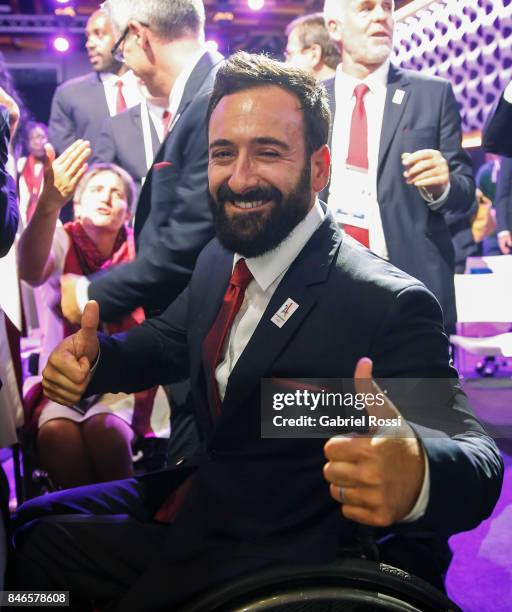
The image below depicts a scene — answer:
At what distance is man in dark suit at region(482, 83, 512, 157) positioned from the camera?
1.38 m

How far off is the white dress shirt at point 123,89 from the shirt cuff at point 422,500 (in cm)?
100

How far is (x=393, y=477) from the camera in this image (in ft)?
3.21

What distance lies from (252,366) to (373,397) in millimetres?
287

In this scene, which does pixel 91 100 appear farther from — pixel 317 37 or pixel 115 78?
pixel 317 37

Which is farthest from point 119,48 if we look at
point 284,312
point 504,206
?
point 504,206

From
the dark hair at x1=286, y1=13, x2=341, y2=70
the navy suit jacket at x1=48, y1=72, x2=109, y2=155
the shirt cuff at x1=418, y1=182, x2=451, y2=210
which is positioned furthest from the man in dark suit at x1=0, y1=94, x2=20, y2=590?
the shirt cuff at x1=418, y1=182, x2=451, y2=210

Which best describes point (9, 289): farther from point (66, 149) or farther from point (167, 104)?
point (167, 104)

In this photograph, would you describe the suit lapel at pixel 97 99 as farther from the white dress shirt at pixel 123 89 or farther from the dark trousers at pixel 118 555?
the dark trousers at pixel 118 555

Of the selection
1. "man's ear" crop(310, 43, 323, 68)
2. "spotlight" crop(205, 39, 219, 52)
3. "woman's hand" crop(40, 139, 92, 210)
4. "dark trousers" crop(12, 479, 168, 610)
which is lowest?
"dark trousers" crop(12, 479, 168, 610)

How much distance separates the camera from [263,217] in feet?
4.17

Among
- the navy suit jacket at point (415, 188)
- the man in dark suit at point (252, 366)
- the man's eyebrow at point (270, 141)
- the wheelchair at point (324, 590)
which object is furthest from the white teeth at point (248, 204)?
the wheelchair at point (324, 590)

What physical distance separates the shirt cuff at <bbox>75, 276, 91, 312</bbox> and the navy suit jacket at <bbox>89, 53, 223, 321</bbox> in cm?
3

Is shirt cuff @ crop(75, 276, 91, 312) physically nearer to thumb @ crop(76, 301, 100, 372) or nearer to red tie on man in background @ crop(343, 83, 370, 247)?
thumb @ crop(76, 301, 100, 372)

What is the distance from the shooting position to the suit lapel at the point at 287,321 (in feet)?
4.03
